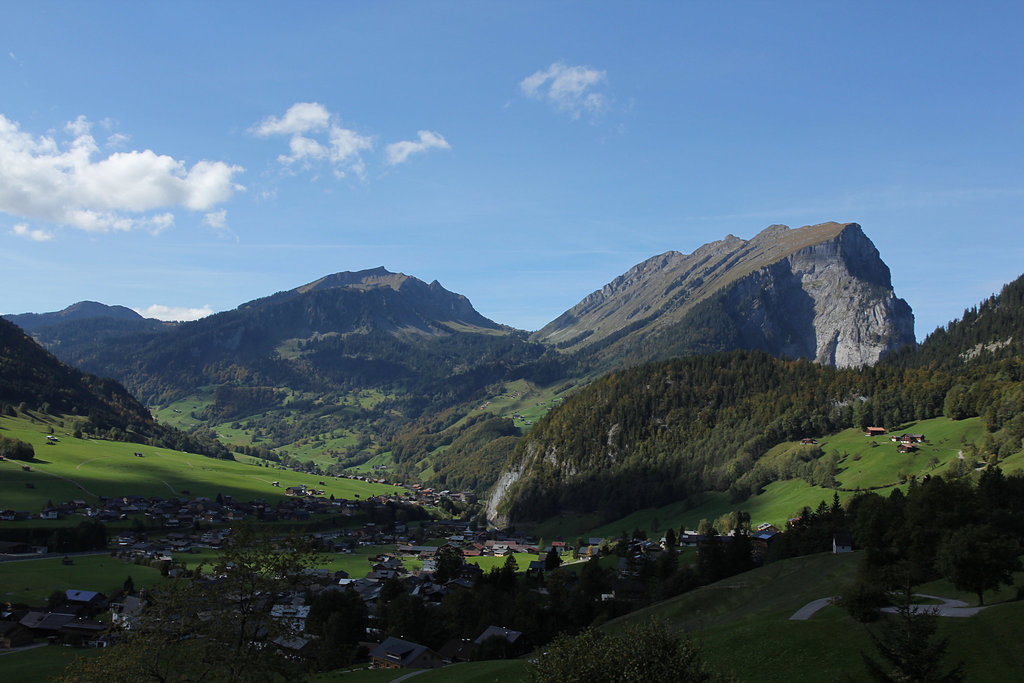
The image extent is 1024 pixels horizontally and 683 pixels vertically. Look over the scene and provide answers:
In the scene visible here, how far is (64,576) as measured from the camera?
99.0 metres

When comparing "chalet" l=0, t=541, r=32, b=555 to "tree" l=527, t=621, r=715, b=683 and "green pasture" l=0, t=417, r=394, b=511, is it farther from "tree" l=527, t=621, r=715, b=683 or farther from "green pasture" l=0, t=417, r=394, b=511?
"tree" l=527, t=621, r=715, b=683

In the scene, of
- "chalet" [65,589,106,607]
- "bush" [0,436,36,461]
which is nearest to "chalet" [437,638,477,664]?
"chalet" [65,589,106,607]

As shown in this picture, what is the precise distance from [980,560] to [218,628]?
4600 centimetres

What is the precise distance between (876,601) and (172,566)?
342 feet

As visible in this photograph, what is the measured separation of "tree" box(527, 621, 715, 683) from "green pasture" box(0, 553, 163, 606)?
7859cm

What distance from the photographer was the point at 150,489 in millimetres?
176125

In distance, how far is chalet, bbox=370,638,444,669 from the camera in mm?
61156

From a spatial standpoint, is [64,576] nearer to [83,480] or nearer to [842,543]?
[83,480]

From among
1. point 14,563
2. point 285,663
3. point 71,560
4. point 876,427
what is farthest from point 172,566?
point 876,427

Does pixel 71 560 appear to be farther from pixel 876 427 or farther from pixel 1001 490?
pixel 876 427

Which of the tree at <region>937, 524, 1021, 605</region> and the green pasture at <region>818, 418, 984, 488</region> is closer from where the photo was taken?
the tree at <region>937, 524, 1021, 605</region>

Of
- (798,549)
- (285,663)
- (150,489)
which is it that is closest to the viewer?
(285,663)

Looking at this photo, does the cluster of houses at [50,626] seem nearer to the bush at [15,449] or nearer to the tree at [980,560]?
the tree at [980,560]

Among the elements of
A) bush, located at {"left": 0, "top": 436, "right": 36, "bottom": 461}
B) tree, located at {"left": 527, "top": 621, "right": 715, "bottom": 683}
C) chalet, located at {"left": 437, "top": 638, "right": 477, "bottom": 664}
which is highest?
tree, located at {"left": 527, "top": 621, "right": 715, "bottom": 683}
